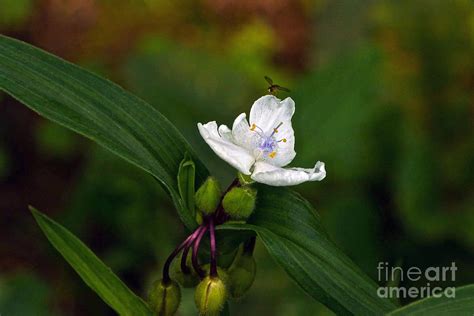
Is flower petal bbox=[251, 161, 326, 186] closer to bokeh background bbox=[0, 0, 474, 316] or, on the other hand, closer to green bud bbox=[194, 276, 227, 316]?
green bud bbox=[194, 276, 227, 316]

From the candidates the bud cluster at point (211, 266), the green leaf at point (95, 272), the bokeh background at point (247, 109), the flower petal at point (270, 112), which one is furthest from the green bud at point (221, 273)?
the bokeh background at point (247, 109)

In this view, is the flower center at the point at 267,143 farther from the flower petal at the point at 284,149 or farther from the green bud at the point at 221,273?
the green bud at the point at 221,273

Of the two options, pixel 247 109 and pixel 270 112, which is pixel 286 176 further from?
pixel 247 109

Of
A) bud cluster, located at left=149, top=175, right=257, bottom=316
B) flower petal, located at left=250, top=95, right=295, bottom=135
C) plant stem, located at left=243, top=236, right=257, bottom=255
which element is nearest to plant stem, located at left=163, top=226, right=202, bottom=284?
bud cluster, located at left=149, top=175, right=257, bottom=316

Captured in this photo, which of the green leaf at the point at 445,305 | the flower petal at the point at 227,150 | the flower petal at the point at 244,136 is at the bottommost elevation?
the green leaf at the point at 445,305

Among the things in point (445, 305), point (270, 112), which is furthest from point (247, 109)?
point (445, 305)

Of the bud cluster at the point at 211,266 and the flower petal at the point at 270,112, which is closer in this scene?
the bud cluster at the point at 211,266

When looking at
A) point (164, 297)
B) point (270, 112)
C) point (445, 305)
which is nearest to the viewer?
point (445, 305)
